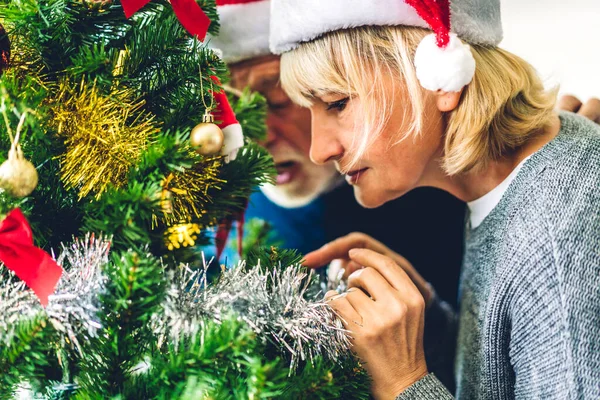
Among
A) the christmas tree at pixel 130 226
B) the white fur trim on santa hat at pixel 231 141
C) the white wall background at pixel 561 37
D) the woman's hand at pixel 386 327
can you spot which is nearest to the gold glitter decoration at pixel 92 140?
the christmas tree at pixel 130 226

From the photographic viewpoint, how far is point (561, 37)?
1.22 meters

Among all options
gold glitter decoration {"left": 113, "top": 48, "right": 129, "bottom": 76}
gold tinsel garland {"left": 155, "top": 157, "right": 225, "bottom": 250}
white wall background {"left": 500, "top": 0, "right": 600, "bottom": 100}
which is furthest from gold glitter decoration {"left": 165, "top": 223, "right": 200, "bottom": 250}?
white wall background {"left": 500, "top": 0, "right": 600, "bottom": 100}

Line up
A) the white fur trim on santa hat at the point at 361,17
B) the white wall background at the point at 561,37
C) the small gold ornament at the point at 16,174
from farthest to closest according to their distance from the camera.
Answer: the white wall background at the point at 561,37
the white fur trim on santa hat at the point at 361,17
the small gold ornament at the point at 16,174

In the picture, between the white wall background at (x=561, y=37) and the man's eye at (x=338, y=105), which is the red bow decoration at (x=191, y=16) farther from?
the white wall background at (x=561, y=37)

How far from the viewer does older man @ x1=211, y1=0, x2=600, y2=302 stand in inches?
44.5

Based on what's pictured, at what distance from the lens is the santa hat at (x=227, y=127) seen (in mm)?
672

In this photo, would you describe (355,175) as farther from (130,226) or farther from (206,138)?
(130,226)

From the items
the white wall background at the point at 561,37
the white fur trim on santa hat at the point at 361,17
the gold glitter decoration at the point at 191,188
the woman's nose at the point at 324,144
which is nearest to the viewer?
the gold glitter decoration at the point at 191,188

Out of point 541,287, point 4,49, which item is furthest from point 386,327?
point 4,49

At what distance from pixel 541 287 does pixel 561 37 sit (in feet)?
2.70

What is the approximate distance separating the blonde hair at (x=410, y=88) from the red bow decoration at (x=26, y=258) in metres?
0.54

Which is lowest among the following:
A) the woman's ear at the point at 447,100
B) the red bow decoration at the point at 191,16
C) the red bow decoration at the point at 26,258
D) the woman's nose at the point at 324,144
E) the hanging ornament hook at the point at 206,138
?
the woman's nose at the point at 324,144

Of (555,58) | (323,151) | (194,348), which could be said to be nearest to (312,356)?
(194,348)

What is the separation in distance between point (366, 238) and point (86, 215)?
71cm
